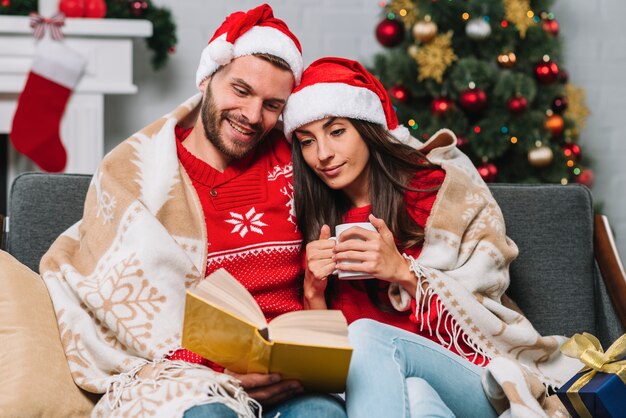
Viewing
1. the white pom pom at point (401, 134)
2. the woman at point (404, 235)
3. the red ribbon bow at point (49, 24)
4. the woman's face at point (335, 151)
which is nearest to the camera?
the woman at point (404, 235)

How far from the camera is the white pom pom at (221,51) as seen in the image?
1959 mm

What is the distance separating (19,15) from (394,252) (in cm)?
210

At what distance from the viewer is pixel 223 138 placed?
1972 mm

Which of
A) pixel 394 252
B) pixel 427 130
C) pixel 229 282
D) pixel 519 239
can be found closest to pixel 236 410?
pixel 229 282

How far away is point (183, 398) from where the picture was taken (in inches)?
58.1

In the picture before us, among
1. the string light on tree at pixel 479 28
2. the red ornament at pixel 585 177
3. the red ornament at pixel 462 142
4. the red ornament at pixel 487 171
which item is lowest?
the red ornament at pixel 585 177

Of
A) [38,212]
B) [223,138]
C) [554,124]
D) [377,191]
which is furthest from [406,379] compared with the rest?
[554,124]

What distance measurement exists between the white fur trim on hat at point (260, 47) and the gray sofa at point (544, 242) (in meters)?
0.46

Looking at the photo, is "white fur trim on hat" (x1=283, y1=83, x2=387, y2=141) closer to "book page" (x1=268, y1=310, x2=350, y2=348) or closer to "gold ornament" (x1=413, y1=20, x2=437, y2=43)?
"book page" (x1=268, y1=310, x2=350, y2=348)

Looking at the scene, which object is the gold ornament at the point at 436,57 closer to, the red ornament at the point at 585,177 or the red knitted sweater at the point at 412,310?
the red ornament at the point at 585,177

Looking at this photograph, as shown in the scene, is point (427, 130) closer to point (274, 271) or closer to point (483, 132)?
point (483, 132)

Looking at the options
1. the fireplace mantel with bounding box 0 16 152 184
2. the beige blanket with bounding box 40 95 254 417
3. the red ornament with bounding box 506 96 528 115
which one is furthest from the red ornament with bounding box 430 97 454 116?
the beige blanket with bounding box 40 95 254 417

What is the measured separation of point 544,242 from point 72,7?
202 cm

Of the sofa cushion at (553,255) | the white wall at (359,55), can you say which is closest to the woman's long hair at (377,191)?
the sofa cushion at (553,255)
